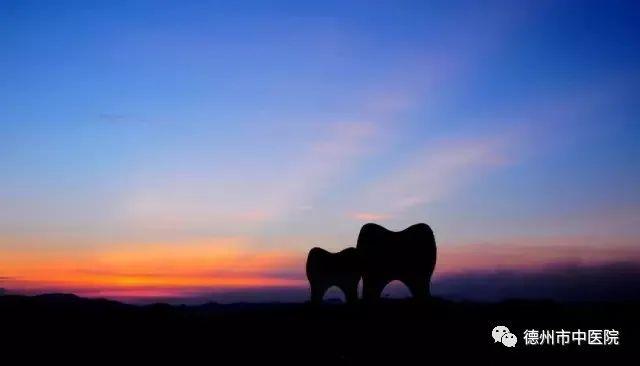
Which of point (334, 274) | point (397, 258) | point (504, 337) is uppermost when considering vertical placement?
point (397, 258)

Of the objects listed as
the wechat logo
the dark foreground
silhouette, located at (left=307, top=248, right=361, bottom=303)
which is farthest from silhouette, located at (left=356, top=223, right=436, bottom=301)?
the wechat logo

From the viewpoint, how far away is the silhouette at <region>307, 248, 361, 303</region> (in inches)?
1989

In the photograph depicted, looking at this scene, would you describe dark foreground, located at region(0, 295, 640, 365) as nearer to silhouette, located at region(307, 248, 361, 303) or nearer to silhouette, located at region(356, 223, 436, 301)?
silhouette, located at region(356, 223, 436, 301)

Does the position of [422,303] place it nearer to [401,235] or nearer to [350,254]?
[401,235]

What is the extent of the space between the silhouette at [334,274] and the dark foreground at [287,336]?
1198 centimetres

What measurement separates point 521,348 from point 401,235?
14.4 meters

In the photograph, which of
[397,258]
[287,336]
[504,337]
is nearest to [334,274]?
[397,258]

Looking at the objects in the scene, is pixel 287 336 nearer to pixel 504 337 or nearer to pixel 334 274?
pixel 504 337

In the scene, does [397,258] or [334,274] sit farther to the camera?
[334,274]

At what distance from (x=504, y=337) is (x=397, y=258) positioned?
12.9 metres

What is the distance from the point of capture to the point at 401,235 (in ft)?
128

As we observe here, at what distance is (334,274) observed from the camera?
166 ft

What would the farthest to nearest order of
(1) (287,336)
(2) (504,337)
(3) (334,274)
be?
1. (3) (334,274)
2. (1) (287,336)
3. (2) (504,337)

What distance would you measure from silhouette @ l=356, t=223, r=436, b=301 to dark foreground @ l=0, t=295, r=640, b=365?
1650mm
